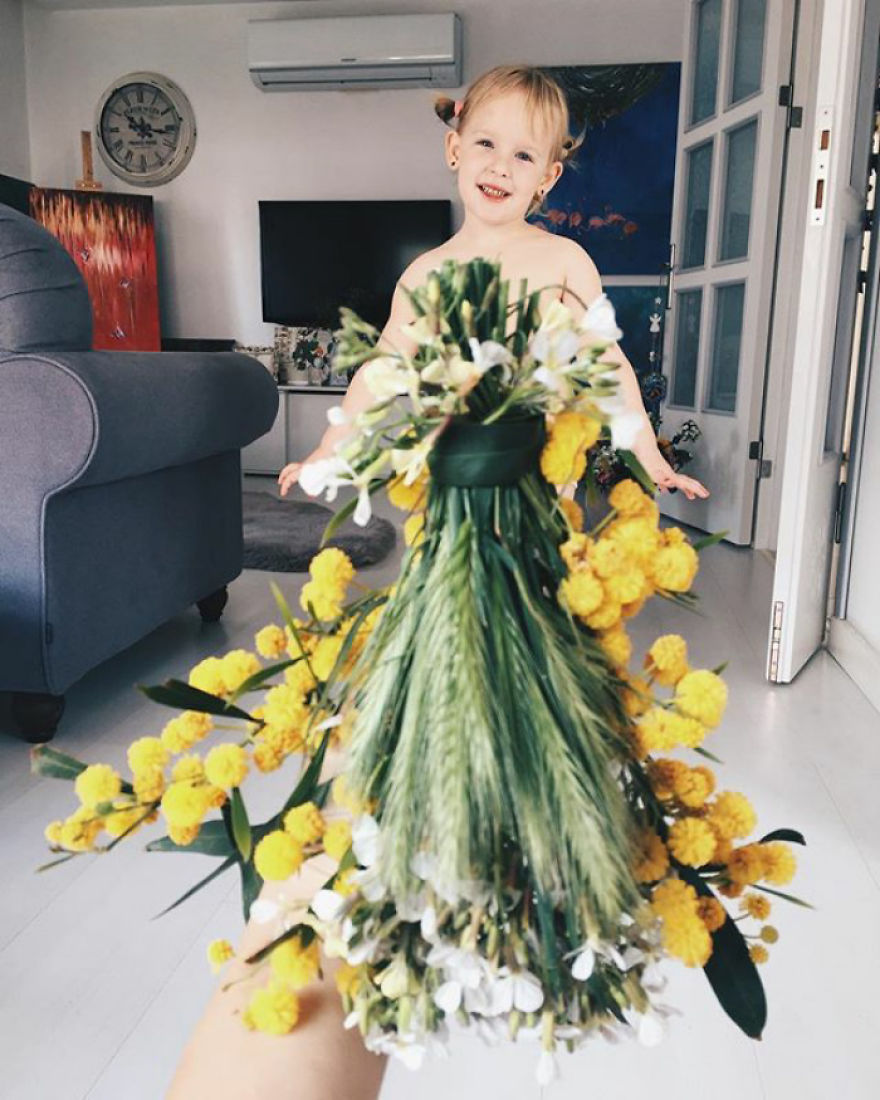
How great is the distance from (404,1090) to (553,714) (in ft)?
2.63

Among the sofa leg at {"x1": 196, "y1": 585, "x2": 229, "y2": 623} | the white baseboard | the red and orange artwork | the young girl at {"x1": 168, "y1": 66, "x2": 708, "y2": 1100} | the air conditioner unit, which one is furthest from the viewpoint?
the red and orange artwork

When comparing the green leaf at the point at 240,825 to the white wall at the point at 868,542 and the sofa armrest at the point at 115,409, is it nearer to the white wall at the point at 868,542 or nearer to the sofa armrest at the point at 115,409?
the sofa armrest at the point at 115,409

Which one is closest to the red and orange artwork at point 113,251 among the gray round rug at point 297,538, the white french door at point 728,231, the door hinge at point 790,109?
the gray round rug at point 297,538

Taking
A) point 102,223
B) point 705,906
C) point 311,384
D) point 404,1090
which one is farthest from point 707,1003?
point 102,223

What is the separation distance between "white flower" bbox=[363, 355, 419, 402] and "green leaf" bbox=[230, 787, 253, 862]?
0.69 feet

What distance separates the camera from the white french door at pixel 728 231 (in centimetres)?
368

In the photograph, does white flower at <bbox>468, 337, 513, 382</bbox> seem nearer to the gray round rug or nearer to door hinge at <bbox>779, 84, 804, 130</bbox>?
the gray round rug

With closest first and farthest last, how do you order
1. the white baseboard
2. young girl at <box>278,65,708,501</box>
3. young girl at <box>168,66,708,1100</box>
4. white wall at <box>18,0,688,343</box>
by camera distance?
1. young girl at <box>168,66,708,1100</box>
2. young girl at <box>278,65,708,501</box>
3. the white baseboard
4. white wall at <box>18,0,688,343</box>

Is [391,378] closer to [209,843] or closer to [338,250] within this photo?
[209,843]

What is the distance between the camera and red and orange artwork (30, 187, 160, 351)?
566 centimetres

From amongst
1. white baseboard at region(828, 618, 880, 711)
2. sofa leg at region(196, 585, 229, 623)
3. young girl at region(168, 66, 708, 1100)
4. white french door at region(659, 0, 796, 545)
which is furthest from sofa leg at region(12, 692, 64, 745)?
white french door at region(659, 0, 796, 545)

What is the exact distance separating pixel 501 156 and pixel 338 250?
5082 millimetres

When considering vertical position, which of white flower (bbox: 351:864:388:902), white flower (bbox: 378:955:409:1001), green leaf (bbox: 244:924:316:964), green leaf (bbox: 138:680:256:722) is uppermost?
green leaf (bbox: 138:680:256:722)

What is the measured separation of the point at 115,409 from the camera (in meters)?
1.71
